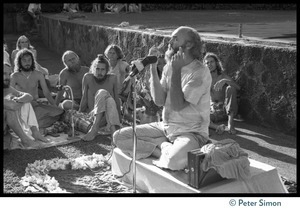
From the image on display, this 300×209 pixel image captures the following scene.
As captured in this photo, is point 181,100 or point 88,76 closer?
point 181,100

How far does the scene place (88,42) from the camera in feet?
40.0

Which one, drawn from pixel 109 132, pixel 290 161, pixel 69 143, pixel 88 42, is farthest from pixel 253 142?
pixel 88 42

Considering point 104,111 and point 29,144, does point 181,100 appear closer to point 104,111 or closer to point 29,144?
point 104,111

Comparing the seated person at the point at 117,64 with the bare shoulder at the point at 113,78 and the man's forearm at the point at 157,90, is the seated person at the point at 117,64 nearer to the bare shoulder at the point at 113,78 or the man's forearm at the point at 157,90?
the bare shoulder at the point at 113,78

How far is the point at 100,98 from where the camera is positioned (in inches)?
236

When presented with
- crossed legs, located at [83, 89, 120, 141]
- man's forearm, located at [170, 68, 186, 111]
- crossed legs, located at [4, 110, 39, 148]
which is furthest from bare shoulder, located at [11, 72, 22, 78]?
man's forearm, located at [170, 68, 186, 111]

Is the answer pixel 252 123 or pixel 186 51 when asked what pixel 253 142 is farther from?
pixel 186 51

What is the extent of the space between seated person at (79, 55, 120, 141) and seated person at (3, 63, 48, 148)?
2.02ft

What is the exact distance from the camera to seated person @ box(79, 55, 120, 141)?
5.99 meters

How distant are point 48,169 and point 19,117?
1158 millimetres

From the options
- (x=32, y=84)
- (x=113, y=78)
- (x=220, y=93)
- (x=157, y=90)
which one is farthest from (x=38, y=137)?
(x=220, y=93)

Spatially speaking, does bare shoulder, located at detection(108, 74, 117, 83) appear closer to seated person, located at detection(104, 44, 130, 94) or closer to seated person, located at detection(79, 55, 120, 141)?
seated person, located at detection(79, 55, 120, 141)

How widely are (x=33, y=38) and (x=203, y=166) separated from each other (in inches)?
567

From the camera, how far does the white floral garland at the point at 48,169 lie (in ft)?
14.4
